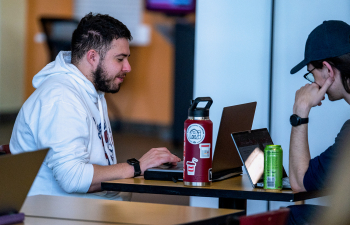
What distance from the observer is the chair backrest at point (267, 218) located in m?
0.95

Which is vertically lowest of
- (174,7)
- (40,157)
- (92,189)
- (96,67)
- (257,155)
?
(92,189)

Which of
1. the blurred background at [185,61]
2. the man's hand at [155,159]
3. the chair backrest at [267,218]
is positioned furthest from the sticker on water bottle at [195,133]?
the blurred background at [185,61]

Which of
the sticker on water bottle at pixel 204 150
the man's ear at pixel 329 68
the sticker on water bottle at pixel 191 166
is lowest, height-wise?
the sticker on water bottle at pixel 191 166

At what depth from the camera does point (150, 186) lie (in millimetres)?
1764

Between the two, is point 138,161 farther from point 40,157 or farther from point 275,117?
point 275,117

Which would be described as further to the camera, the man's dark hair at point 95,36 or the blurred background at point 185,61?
the blurred background at point 185,61

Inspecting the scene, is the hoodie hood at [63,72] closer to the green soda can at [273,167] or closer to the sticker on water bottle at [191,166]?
the sticker on water bottle at [191,166]

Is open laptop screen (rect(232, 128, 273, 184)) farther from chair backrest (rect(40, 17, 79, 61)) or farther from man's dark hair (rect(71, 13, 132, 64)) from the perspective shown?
chair backrest (rect(40, 17, 79, 61))

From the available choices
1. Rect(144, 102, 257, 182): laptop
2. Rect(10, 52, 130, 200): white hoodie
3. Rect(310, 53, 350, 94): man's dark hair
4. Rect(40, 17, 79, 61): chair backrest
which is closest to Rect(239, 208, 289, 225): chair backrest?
Rect(144, 102, 257, 182): laptop

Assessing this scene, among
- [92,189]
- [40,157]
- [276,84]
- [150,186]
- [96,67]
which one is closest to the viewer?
[40,157]

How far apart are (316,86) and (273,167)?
0.45 metres

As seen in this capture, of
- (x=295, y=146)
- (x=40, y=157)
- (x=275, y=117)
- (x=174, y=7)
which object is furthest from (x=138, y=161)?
(x=174, y=7)

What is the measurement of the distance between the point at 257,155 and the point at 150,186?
433mm

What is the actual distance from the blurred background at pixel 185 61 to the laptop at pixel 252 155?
862mm
